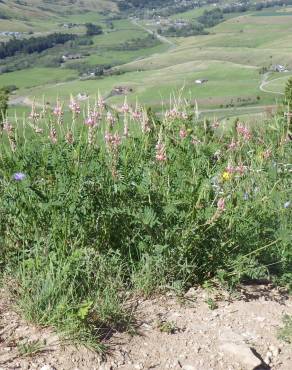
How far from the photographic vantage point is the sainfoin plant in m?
4.32

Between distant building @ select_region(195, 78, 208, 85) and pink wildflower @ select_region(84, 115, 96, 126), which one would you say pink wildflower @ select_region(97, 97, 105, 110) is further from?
distant building @ select_region(195, 78, 208, 85)

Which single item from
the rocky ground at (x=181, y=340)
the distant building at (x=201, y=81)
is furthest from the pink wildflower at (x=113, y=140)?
the distant building at (x=201, y=81)

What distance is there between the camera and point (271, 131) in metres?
7.58

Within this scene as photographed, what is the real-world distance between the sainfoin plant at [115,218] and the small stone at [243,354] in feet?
2.24

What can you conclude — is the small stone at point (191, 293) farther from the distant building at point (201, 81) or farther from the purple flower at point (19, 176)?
the distant building at point (201, 81)

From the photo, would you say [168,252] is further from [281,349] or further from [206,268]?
[281,349]

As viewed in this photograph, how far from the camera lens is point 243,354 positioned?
4.09 metres

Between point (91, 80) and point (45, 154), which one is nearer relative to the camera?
point (45, 154)

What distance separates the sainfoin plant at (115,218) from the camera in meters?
4.32

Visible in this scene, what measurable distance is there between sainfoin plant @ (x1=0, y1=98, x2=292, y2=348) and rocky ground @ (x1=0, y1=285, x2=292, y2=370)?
0.50 ft

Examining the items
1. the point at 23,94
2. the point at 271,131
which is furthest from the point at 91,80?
the point at 271,131

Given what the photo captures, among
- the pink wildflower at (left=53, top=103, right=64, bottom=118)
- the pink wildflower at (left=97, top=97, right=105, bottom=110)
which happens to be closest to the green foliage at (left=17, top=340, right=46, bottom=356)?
the pink wildflower at (left=53, top=103, right=64, bottom=118)

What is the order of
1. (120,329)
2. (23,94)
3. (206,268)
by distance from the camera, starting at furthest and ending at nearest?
(23,94)
(206,268)
(120,329)

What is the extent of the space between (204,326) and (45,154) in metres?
1.92
